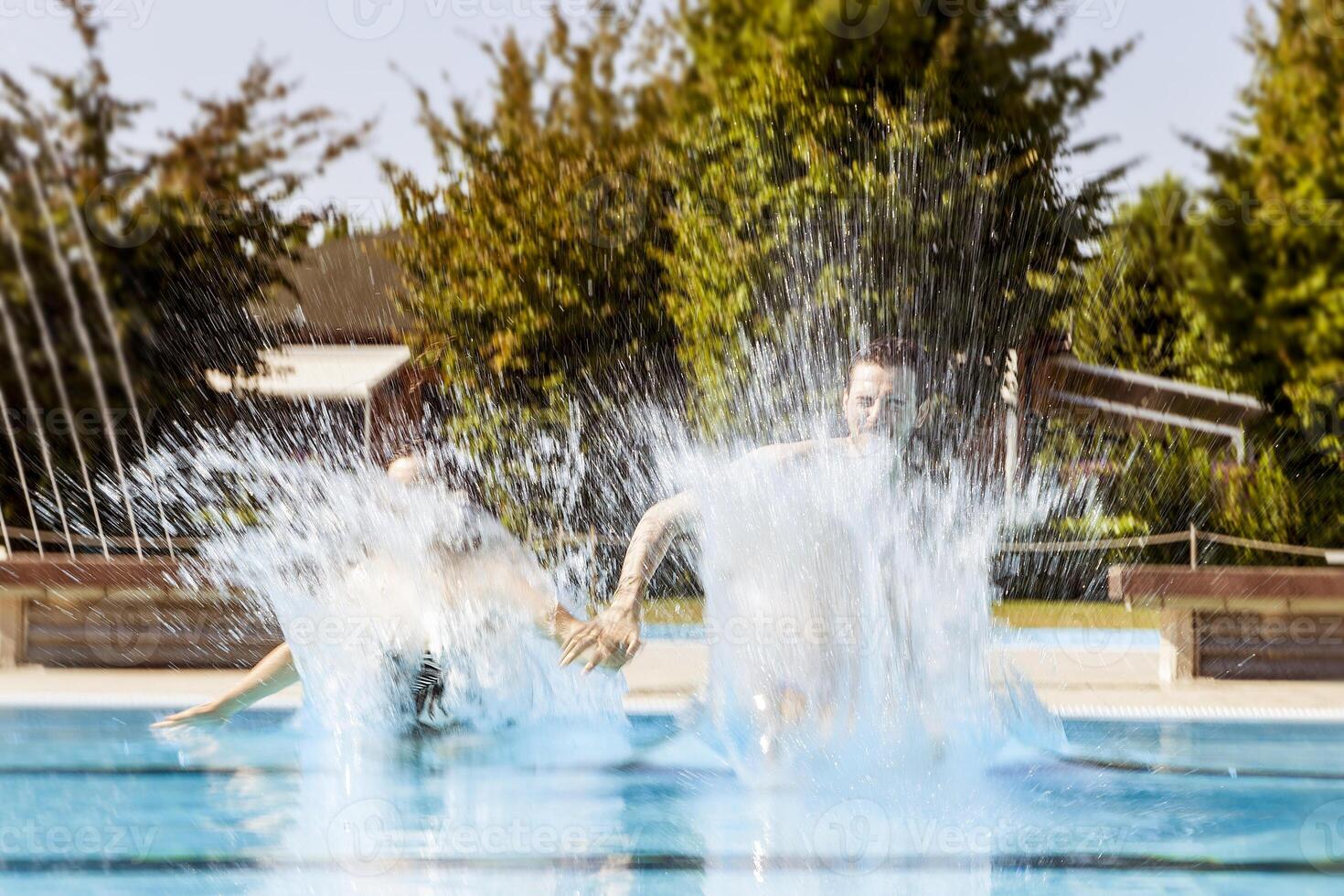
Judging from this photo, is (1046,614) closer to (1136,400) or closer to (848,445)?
(848,445)

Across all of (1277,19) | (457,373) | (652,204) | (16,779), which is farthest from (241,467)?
(1277,19)

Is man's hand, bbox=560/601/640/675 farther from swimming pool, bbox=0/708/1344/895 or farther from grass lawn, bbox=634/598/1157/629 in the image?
grass lawn, bbox=634/598/1157/629

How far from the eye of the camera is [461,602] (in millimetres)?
4664

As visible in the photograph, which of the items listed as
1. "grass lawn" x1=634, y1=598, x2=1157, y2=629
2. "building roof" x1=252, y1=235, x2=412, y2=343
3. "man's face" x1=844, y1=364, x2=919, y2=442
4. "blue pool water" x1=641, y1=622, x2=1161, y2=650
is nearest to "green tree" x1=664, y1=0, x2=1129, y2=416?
"grass lawn" x1=634, y1=598, x2=1157, y2=629

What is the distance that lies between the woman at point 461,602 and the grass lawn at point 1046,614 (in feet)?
16.5

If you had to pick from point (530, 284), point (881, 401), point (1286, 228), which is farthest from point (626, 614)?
point (1286, 228)

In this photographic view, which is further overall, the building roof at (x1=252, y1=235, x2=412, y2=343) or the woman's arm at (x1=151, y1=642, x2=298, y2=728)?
the building roof at (x1=252, y1=235, x2=412, y2=343)

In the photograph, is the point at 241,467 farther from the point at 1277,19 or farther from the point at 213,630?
the point at 1277,19

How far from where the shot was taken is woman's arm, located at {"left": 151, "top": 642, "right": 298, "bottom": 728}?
4.58 m

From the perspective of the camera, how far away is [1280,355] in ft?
56.1

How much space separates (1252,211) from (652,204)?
854 centimetres

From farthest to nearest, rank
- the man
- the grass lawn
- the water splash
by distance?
the grass lawn < the water splash < the man

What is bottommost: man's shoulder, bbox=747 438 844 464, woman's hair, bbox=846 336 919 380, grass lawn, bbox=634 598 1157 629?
grass lawn, bbox=634 598 1157 629

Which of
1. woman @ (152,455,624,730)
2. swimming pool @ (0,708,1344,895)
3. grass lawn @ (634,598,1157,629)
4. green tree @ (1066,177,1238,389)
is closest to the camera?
swimming pool @ (0,708,1344,895)
